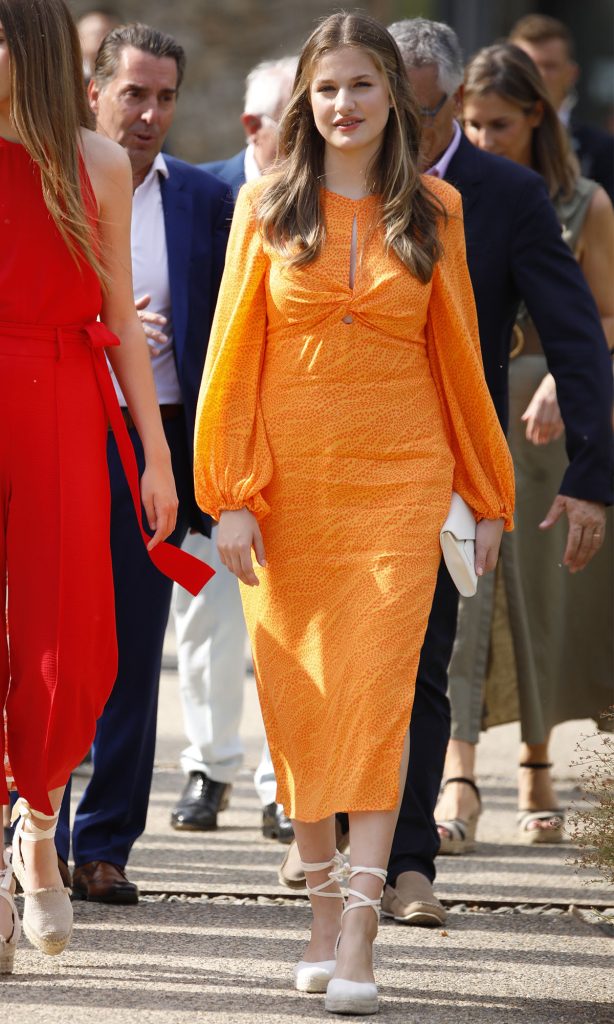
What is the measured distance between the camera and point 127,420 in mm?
4512

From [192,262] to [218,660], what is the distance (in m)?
1.37

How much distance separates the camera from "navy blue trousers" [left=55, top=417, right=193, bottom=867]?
452 cm

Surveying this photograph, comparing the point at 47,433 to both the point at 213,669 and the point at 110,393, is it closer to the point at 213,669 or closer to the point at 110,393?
the point at 110,393

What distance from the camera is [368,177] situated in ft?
12.7

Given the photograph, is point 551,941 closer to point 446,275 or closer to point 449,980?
point 449,980

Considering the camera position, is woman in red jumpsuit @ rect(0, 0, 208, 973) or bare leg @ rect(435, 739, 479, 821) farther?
bare leg @ rect(435, 739, 479, 821)

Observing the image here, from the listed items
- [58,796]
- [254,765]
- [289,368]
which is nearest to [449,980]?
[58,796]

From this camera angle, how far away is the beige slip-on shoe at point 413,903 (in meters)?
4.30

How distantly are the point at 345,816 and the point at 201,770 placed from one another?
717 millimetres

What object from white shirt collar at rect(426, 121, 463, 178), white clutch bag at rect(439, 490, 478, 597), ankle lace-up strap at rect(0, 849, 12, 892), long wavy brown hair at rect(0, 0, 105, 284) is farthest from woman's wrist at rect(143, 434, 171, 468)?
white shirt collar at rect(426, 121, 463, 178)

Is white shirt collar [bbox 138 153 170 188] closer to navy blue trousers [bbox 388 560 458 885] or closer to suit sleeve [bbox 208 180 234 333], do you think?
suit sleeve [bbox 208 180 234 333]

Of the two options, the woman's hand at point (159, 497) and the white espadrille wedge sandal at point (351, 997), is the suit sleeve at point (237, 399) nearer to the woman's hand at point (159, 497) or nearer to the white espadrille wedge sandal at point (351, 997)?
the woman's hand at point (159, 497)

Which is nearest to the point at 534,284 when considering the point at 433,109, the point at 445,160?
the point at 445,160

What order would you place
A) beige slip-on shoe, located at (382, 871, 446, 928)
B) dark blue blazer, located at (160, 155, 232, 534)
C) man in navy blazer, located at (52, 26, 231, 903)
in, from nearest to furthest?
1. beige slip-on shoe, located at (382, 871, 446, 928)
2. man in navy blazer, located at (52, 26, 231, 903)
3. dark blue blazer, located at (160, 155, 232, 534)
